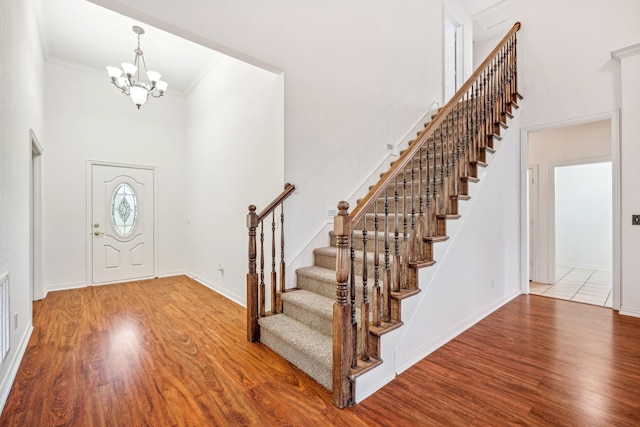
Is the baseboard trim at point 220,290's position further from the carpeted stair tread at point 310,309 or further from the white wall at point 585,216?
the white wall at point 585,216

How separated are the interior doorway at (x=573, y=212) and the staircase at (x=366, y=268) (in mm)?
1957

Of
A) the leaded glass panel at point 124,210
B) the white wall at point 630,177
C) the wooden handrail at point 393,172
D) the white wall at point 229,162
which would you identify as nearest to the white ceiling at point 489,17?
the white wall at point 630,177

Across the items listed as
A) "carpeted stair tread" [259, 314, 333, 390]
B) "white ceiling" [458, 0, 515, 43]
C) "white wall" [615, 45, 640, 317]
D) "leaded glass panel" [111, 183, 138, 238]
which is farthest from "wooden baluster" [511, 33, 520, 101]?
"leaded glass panel" [111, 183, 138, 238]

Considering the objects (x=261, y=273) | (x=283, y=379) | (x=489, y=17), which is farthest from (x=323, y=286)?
(x=489, y=17)

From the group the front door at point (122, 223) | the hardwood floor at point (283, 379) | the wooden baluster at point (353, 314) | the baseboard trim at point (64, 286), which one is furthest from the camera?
the front door at point (122, 223)

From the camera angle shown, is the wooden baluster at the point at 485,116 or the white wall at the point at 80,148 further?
the white wall at the point at 80,148

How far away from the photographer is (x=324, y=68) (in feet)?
10.5

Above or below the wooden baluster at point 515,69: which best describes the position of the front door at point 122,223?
below

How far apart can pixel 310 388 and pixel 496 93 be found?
12.7ft

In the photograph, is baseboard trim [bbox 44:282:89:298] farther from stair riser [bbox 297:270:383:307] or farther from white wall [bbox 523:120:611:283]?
white wall [bbox 523:120:611:283]

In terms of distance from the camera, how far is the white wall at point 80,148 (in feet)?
14.3

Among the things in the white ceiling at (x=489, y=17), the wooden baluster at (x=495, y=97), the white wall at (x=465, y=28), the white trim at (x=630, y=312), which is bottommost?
the white trim at (x=630, y=312)

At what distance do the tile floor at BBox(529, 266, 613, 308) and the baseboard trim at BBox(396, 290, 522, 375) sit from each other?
3.82ft

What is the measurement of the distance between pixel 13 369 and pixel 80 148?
3616mm
